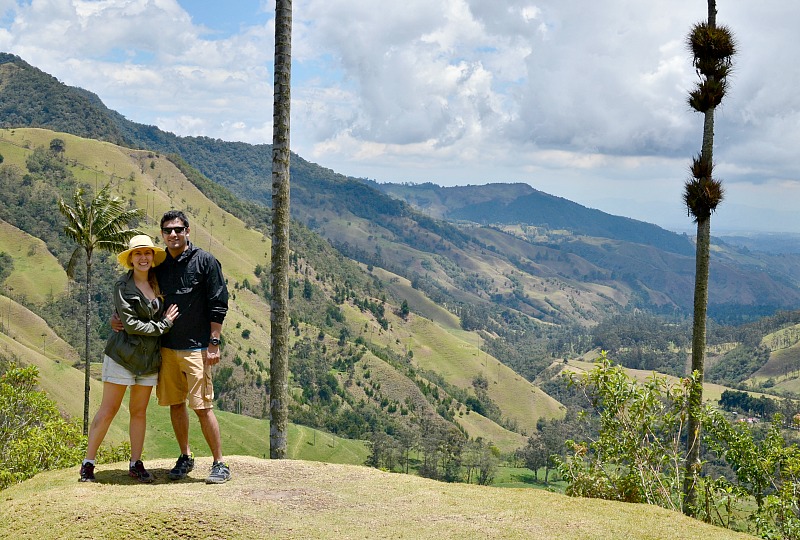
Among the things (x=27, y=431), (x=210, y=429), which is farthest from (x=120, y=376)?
(x=27, y=431)

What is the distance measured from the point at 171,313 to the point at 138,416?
2023 mm

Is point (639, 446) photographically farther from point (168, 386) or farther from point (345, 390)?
point (345, 390)

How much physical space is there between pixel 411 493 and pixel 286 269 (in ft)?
19.9

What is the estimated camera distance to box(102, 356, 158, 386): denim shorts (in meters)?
10.9

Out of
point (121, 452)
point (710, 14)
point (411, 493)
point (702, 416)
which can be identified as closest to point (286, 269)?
point (411, 493)

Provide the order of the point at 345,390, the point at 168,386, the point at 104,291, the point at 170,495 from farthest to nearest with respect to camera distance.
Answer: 1. the point at 345,390
2. the point at 104,291
3. the point at 168,386
4. the point at 170,495

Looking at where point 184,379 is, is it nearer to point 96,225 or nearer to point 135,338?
point 135,338

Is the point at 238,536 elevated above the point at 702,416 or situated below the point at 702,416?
below

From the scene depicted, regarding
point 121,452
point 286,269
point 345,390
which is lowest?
point 345,390

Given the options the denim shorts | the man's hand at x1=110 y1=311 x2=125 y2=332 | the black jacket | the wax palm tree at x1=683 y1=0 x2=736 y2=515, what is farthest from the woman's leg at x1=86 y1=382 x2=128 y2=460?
the wax palm tree at x1=683 y1=0 x2=736 y2=515

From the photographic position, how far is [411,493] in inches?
462

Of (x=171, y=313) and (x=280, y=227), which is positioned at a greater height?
(x=280, y=227)

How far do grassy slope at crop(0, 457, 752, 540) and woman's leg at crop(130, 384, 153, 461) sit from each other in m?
0.58

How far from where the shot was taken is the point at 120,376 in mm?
10867
